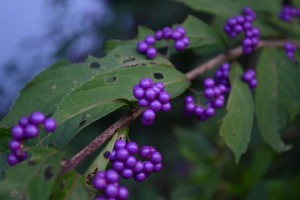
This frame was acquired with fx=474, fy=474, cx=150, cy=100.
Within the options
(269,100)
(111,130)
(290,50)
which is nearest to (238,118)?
(269,100)

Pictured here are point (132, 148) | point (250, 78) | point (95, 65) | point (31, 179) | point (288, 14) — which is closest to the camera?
point (31, 179)

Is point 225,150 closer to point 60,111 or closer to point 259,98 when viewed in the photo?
point 259,98

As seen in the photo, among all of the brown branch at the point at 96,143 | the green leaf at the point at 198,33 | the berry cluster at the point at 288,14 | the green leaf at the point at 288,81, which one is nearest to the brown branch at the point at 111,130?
the brown branch at the point at 96,143

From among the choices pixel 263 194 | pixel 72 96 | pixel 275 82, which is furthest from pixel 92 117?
pixel 263 194

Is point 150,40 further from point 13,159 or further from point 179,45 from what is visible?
point 13,159

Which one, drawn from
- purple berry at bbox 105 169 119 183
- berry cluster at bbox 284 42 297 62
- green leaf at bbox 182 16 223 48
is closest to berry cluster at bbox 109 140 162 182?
purple berry at bbox 105 169 119 183

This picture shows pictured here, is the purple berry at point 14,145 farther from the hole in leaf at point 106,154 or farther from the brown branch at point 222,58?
the brown branch at point 222,58
